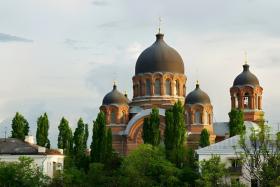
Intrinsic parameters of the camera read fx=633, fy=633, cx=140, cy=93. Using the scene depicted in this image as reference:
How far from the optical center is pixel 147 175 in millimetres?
44406

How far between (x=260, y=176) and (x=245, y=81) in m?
38.3

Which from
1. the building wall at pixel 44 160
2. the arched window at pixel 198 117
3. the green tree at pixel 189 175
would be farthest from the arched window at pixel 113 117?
the green tree at pixel 189 175

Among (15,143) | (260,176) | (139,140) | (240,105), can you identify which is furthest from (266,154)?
(240,105)

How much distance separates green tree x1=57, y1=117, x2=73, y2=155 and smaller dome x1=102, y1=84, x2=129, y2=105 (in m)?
12.6

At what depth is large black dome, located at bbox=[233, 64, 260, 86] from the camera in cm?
7088

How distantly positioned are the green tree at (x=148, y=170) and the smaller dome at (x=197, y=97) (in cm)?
2014

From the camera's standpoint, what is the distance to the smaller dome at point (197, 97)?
65.9 meters

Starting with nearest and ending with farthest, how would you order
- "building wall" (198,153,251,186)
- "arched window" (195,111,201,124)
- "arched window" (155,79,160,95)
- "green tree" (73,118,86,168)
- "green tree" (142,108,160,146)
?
"building wall" (198,153,251,186)
"green tree" (142,108,160,146)
"green tree" (73,118,86,168)
"arched window" (195,111,201,124)
"arched window" (155,79,160,95)

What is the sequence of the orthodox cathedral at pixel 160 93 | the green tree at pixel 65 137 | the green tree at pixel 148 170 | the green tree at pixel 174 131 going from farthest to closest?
the orthodox cathedral at pixel 160 93 < the green tree at pixel 65 137 < the green tree at pixel 174 131 < the green tree at pixel 148 170

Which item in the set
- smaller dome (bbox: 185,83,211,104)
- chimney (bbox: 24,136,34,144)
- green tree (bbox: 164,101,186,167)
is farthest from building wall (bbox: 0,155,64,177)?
smaller dome (bbox: 185,83,211,104)

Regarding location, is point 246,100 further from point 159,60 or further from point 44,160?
point 44,160

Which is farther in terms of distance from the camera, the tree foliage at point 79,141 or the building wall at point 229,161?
the tree foliage at point 79,141

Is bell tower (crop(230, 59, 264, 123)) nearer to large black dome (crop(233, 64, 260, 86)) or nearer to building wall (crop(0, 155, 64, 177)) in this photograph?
large black dome (crop(233, 64, 260, 86))

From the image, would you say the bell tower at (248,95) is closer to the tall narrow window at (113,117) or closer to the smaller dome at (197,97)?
the smaller dome at (197,97)
